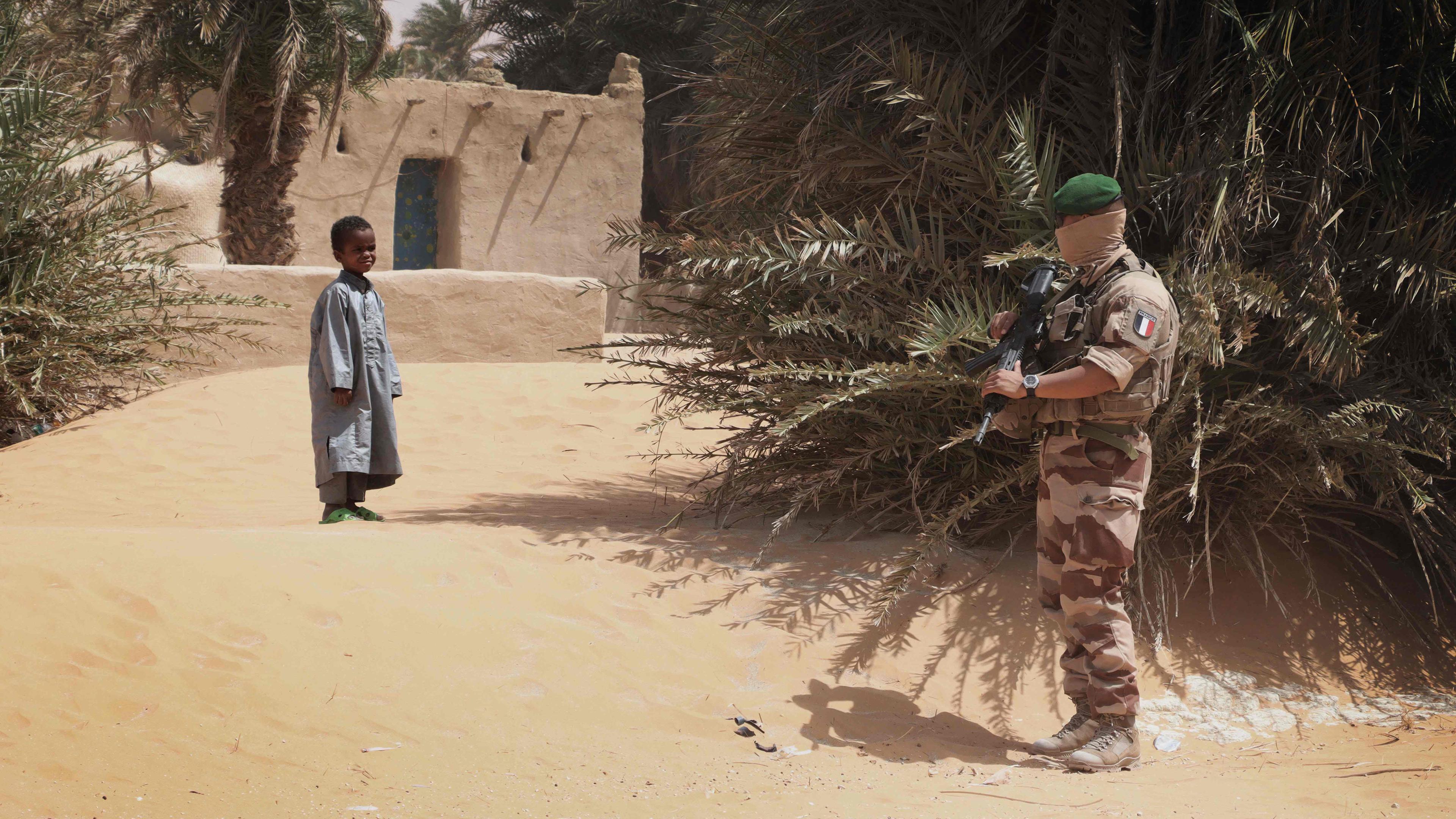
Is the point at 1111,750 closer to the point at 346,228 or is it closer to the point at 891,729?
the point at 891,729

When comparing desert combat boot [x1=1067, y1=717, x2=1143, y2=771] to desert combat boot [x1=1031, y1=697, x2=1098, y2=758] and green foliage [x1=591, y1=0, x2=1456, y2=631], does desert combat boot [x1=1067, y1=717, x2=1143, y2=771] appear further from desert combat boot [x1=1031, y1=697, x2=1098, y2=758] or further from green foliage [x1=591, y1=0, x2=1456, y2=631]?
green foliage [x1=591, y1=0, x2=1456, y2=631]

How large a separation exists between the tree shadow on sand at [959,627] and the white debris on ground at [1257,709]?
0.20 ft

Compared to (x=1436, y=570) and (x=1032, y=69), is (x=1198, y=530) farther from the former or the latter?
(x=1032, y=69)

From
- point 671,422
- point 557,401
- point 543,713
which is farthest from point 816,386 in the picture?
point 557,401

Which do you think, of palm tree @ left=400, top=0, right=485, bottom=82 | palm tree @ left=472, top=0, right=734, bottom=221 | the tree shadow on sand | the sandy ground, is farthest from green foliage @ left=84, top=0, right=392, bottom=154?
palm tree @ left=400, top=0, right=485, bottom=82

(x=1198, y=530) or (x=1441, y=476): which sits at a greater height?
(x=1441, y=476)

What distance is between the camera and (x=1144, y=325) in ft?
9.14

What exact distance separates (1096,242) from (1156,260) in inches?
42.9

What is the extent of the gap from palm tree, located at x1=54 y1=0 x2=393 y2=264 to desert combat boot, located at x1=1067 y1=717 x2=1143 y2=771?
833 centimetres

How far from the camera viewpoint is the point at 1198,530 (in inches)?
156

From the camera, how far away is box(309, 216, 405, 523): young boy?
181 inches

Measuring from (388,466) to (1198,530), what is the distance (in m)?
3.18

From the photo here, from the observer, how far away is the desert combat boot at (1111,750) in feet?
9.42

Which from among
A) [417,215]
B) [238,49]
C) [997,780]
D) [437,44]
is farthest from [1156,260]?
[437,44]
